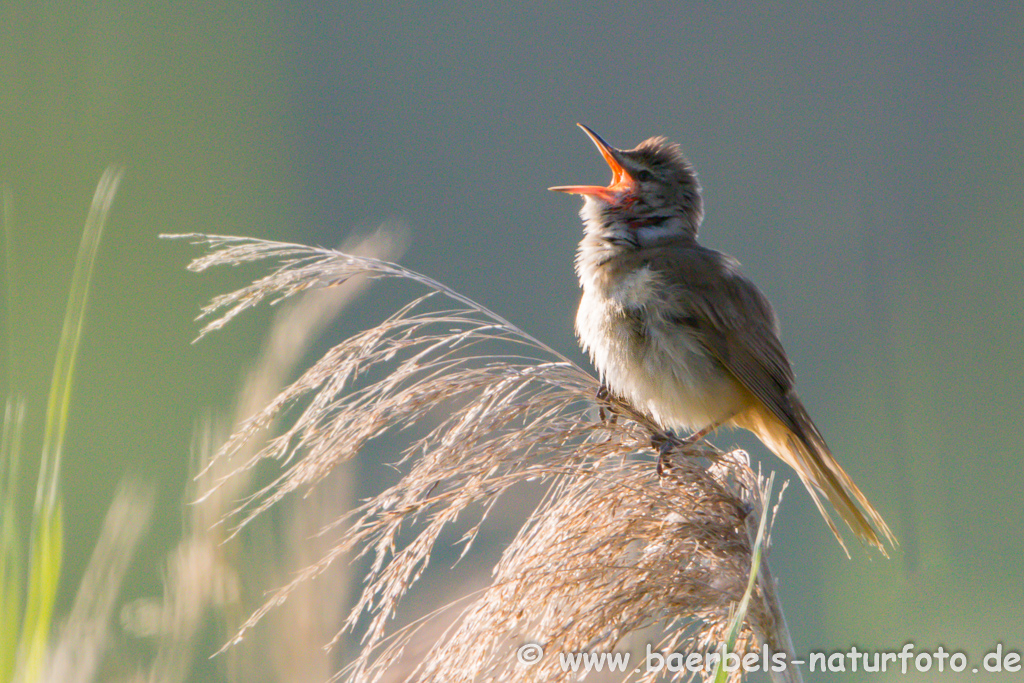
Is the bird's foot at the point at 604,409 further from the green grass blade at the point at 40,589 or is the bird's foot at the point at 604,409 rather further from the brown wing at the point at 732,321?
the green grass blade at the point at 40,589

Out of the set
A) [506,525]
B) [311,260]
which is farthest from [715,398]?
[311,260]

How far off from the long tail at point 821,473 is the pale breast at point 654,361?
0.15 metres

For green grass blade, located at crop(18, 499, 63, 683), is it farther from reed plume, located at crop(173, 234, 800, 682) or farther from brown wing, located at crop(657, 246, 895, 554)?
brown wing, located at crop(657, 246, 895, 554)

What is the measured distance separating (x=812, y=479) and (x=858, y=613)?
8.21ft

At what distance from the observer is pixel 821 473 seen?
8.30 feet

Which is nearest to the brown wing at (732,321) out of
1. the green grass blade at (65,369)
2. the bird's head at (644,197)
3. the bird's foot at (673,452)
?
the bird's head at (644,197)

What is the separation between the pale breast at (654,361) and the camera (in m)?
2.80

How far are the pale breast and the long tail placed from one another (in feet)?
0.48

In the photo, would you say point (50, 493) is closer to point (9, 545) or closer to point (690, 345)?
point (9, 545)

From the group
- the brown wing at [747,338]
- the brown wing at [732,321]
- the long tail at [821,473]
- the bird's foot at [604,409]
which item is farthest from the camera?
the brown wing at [732,321]

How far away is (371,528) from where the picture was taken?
1.72 metres

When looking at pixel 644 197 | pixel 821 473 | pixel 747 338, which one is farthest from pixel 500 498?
pixel 644 197

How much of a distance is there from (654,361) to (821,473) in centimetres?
53

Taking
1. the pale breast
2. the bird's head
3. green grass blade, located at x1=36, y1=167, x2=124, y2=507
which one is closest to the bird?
the pale breast
